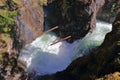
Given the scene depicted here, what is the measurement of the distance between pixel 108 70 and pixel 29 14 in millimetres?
10186

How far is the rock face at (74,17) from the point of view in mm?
24625

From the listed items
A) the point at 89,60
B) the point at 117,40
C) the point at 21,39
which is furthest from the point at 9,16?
the point at 117,40

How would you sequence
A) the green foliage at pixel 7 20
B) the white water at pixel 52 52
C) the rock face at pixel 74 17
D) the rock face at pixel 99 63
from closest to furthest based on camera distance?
the rock face at pixel 99 63
the green foliage at pixel 7 20
the white water at pixel 52 52
the rock face at pixel 74 17

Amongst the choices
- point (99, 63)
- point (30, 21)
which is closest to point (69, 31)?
point (30, 21)

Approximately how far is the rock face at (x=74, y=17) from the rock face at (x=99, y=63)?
5854 mm

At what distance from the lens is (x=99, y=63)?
16.7 meters

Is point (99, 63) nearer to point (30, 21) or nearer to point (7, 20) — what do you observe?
point (7, 20)

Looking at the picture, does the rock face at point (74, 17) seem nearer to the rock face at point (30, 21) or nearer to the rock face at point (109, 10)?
the rock face at point (30, 21)

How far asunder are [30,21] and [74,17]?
3.47 m

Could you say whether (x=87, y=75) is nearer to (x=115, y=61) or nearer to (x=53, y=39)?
(x=115, y=61)

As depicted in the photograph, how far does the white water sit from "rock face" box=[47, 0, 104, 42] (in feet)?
2.12

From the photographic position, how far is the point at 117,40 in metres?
16.8

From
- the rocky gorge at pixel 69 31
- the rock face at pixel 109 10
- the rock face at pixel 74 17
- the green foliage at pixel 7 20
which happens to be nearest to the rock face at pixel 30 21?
the rocky gorge at pixel 69 31

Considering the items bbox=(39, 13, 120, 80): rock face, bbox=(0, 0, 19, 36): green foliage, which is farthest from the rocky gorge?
bbox=(0, 0, 19, 36): green foliage
